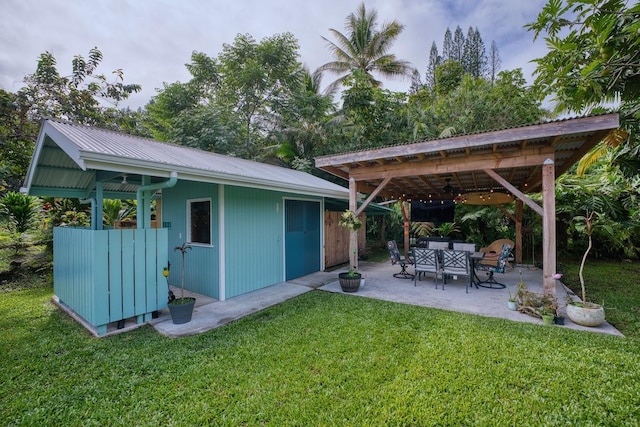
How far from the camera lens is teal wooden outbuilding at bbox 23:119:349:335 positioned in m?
3.84

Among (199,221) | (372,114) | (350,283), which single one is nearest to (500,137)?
(350,283)

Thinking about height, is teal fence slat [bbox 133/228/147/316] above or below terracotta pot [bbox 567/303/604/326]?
above

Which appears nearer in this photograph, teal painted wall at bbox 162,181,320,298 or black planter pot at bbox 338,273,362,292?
teal painted wall at bbox 162,181,320,298

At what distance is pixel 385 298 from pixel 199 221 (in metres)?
4.15

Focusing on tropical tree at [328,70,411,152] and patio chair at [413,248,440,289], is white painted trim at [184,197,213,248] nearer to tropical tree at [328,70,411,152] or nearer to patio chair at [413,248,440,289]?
patio chair at [413,248,440,289]

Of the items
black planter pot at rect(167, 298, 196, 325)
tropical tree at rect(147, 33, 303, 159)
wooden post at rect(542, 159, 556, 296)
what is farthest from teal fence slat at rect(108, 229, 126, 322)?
tropical tree at rect(147, 33, 303, 159)

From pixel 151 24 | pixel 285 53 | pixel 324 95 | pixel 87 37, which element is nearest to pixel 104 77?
pixel 87 37

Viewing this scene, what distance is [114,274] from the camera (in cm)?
392

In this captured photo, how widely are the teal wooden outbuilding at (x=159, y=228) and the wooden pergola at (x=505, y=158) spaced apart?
1.48 metres

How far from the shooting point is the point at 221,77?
17750 mm

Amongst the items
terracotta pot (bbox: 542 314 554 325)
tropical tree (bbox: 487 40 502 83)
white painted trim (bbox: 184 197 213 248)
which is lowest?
terracotta pot (bbox: 542 314 554 325)

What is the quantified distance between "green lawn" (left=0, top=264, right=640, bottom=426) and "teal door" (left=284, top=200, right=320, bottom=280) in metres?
3.04

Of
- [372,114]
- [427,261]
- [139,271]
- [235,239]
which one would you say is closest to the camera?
[139,271]

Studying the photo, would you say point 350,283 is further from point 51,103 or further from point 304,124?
point 51,103
